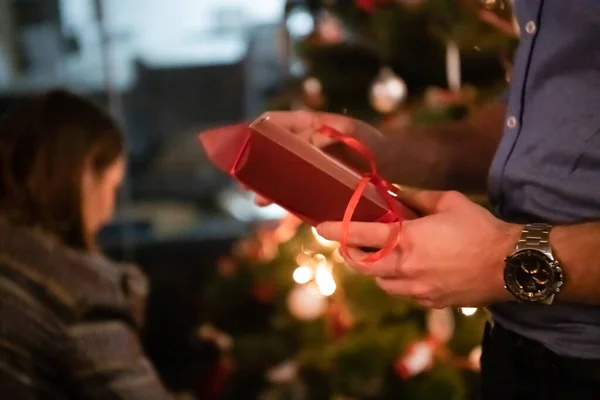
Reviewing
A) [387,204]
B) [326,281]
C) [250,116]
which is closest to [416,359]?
[326,281]

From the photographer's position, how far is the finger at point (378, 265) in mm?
589

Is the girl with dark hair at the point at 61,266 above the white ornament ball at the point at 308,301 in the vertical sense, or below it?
above

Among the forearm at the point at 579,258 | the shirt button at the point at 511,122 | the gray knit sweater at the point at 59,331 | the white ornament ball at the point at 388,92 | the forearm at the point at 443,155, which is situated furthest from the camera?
the white ornament ball at the point at 388,92

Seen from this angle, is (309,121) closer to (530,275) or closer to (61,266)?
(530,275)

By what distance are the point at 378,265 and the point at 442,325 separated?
0.71 metres

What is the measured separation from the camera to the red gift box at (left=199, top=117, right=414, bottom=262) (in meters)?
0.62

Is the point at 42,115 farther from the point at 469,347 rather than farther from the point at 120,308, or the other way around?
the point at 469,347

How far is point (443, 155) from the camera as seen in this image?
78 cm

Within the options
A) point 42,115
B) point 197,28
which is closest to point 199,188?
point 197,28

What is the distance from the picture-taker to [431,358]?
126 cm

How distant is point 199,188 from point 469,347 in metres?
1.76

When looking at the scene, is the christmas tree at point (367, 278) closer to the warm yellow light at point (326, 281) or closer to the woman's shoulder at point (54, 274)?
the warm yellow light at point (326, 281)

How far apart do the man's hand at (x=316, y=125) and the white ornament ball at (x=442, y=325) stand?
1.88 ft

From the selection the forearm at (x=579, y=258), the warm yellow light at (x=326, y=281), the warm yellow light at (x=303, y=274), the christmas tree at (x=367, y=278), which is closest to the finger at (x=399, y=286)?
the forearm at (x=579, y=258)
